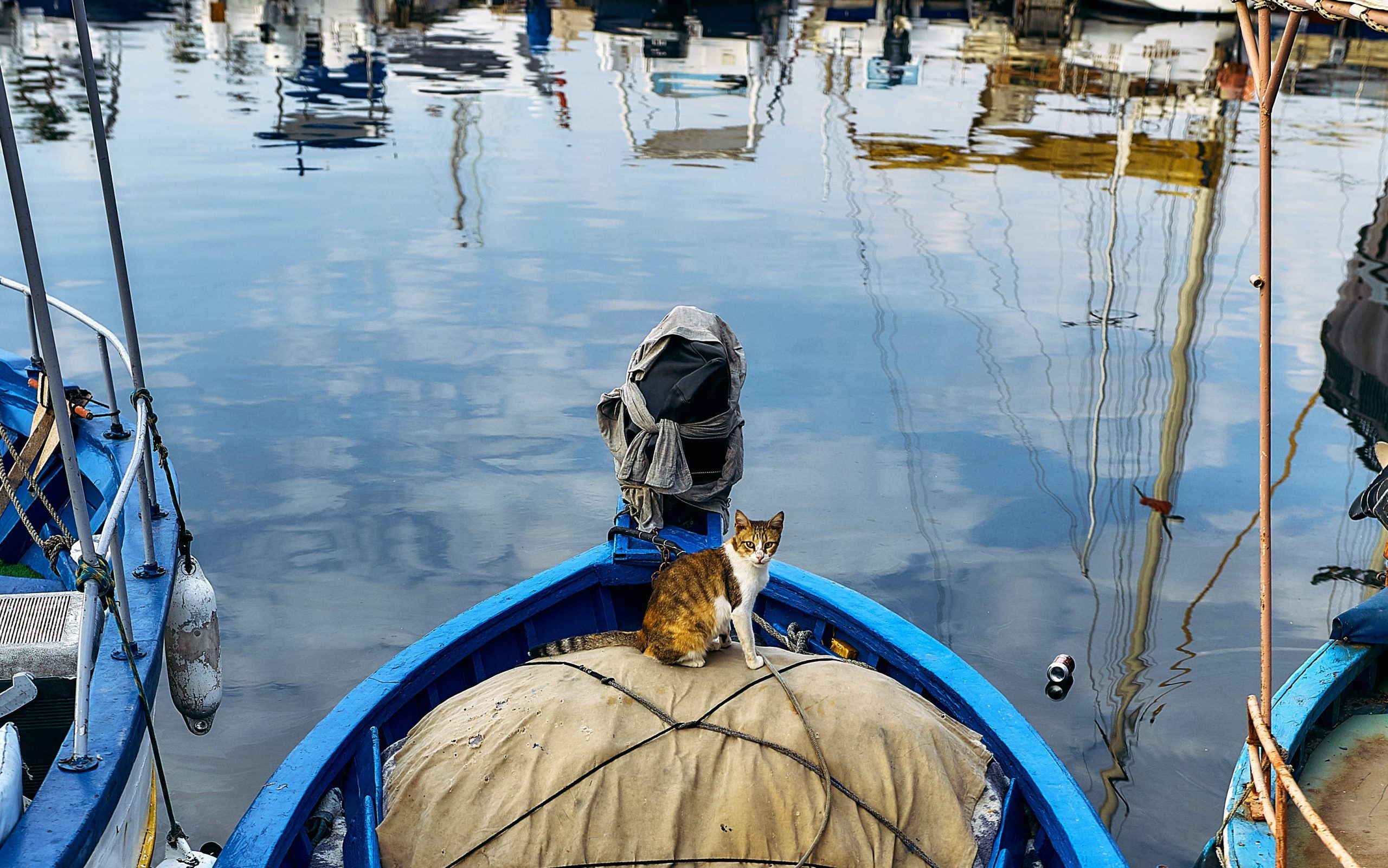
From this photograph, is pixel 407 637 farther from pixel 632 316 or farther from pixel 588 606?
pixel 632 316

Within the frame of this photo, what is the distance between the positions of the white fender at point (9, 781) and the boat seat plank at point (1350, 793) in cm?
501

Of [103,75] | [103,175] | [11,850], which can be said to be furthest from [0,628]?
[103,75]

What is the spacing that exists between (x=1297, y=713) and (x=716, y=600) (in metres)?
3.07

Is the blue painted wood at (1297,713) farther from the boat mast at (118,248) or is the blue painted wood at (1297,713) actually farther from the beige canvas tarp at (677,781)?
the boat mast at (118,248)

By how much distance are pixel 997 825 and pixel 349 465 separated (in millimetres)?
7606

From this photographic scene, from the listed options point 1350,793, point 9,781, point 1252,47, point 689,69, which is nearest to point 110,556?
point 9,781

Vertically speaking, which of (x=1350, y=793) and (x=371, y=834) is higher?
(x=371, y=834)

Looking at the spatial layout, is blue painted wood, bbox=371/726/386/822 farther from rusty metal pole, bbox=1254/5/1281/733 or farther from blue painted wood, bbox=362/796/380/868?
rusty metal pole, bbox=1254/5/1281/733

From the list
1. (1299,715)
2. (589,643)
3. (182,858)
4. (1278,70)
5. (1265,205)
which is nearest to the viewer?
(1278,70)

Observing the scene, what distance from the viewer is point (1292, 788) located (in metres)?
3.95

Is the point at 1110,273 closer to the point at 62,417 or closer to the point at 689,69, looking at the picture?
the point at 62,417

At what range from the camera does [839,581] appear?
29.6 ft

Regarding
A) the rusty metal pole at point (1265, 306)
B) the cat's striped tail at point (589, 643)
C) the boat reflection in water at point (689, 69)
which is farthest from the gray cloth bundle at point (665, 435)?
the boat reflection in water at point (689, 69)

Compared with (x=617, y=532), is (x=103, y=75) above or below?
above
